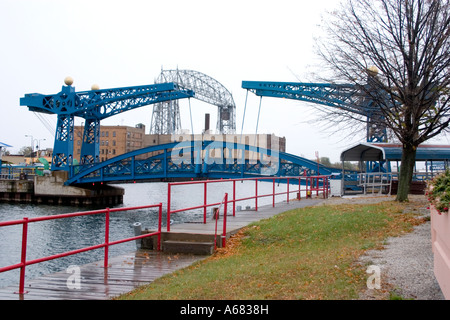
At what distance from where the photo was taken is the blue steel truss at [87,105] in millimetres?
49219

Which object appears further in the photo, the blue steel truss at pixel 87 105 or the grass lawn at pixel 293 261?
the blue steel truss at pixel 87 105

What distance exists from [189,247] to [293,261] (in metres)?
2.90

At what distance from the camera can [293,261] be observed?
823 cm

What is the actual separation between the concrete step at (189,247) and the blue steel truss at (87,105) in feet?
124


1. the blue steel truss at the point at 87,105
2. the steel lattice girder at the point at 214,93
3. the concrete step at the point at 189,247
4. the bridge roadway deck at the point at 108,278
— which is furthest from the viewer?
the steel lattice girder at the point at 214,93

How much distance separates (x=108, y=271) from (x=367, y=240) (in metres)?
5.53

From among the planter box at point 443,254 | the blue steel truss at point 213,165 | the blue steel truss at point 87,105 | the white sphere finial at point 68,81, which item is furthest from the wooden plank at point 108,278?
the white sphere finial at point 68,81

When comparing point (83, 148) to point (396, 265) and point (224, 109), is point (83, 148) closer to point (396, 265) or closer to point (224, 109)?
point (224, 109)

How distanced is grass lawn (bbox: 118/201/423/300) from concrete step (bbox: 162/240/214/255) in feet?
1.03

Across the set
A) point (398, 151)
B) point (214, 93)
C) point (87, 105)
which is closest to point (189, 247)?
point (398, 151)

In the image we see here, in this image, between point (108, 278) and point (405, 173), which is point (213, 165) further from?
point (108, 278)

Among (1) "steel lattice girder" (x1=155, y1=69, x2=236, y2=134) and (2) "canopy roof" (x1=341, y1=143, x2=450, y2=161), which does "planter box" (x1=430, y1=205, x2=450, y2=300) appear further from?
(1) "steel lattice girder" (x1=155, y1=69, x2=236, y2=134)

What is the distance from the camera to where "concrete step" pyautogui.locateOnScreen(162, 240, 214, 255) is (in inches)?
400

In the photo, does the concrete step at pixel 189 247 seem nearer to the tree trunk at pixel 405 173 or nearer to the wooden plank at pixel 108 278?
the wooden plank at pixel 108 278
